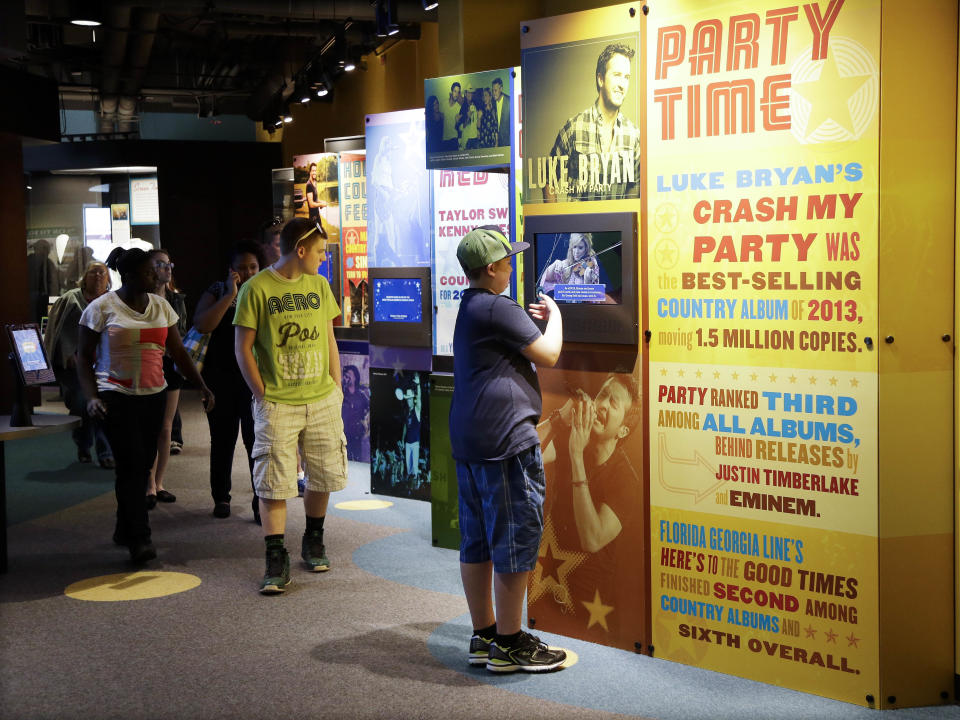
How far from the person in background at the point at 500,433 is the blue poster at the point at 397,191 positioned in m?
2.80

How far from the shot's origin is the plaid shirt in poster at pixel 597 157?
12.6ft

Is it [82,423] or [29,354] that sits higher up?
[29,354]

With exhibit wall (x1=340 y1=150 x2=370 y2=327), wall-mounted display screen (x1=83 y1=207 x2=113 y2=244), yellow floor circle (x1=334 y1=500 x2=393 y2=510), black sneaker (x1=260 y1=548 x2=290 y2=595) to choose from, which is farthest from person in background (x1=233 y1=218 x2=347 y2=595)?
wall-mounted display screen (x1=83 y1=207 x2=113 y2=244)

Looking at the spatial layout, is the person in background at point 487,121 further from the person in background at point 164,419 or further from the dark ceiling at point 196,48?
the dark ceiling at point 196,48

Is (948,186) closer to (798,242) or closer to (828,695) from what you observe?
(798,242)

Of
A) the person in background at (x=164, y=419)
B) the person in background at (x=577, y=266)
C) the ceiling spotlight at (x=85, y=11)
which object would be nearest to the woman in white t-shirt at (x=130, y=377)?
the person in background at (x=164, y=419)

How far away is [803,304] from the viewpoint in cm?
346

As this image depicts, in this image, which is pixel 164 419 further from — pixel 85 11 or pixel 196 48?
pixel 196 48

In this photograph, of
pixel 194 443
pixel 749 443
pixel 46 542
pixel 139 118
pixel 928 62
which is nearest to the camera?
pixel 928 62

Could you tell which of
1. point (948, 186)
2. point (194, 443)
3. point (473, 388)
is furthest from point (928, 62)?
point (194, 443)

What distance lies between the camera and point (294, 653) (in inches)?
160

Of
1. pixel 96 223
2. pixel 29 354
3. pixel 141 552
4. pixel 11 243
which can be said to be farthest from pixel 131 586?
pixel 96 223

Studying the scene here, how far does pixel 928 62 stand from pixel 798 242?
67 cm

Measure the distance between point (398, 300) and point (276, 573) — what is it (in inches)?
88.6
